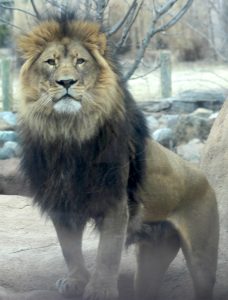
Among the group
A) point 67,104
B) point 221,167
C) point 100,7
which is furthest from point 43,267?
point 100,7

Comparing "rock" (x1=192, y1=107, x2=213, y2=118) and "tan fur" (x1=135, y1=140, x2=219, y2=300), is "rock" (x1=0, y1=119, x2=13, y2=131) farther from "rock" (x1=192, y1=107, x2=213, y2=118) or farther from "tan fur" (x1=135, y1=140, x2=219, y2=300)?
"tan fur" (x1=135, y1=140, x2=219, y2=300)

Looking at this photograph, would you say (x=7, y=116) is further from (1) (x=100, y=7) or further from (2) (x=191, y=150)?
(1) (x=100, y=7)

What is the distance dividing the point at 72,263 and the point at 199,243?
2.54 feet

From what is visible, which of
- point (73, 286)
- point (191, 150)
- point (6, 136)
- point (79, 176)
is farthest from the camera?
point (6, 136)

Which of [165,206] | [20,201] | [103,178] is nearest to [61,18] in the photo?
[103,178]

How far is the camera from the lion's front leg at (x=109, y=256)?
4309 millimetres

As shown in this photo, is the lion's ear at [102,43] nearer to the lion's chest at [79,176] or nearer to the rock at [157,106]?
the lion's chest at [79,176]

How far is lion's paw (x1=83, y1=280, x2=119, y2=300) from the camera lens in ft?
14.1

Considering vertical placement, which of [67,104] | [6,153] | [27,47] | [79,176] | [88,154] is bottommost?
[6,153]

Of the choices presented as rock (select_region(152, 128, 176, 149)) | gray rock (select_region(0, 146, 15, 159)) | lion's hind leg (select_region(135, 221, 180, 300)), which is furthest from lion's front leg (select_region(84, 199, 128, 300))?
rock (select_region(152, 128, 176, 149))

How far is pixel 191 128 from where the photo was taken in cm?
1059

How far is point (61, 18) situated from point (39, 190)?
0.95 meters

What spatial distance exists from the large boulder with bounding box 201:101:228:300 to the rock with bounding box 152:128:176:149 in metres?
3.34

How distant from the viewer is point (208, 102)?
39.0 feet
